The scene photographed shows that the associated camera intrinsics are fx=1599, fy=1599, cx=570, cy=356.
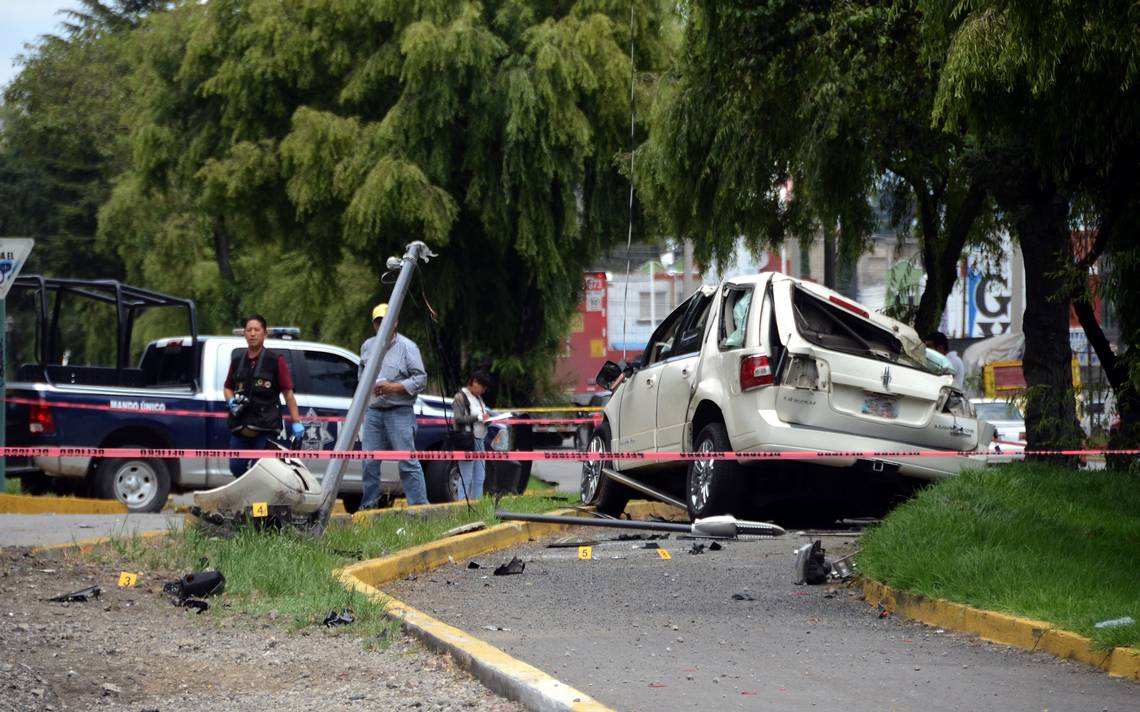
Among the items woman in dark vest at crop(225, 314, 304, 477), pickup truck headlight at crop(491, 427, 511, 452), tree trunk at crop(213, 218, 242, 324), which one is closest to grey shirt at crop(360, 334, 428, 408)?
woman in dark vest at crop(225, 314, 304, 477)

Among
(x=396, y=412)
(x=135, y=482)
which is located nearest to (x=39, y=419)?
(x=135, y=482)

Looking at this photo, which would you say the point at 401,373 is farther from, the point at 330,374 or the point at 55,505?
the point at 330,374

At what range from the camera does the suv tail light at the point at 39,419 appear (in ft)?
49.9

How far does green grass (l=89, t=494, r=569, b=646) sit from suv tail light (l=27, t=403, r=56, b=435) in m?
5.14

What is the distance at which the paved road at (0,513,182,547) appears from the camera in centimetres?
1027

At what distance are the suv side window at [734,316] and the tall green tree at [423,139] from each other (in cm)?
1244

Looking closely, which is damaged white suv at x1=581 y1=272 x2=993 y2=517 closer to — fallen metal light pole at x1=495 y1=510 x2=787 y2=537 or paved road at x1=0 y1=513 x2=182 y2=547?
fallen metal light pole at x1=495 y1=510 x2=787 y2=537

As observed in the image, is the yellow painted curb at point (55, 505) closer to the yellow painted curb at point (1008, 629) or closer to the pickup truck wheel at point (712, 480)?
the pickup truck wheel at point (712, 480)

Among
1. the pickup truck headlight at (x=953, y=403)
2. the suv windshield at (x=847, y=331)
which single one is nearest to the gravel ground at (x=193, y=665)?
the suv windshield at (x=847, y=331)

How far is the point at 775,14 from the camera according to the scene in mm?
14062

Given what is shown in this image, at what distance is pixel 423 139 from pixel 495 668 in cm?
1927

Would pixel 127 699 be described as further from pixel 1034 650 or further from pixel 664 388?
pixel 664 388

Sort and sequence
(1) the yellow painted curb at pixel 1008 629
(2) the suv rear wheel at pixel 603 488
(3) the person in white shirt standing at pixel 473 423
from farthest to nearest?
(3) the person in white shirt standing at pixel 473 423
(2) the suv rear wheel at pixel 603 488
(1) the yellow painted curb at pixel 1008 629

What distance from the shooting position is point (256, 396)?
39.4 ft
